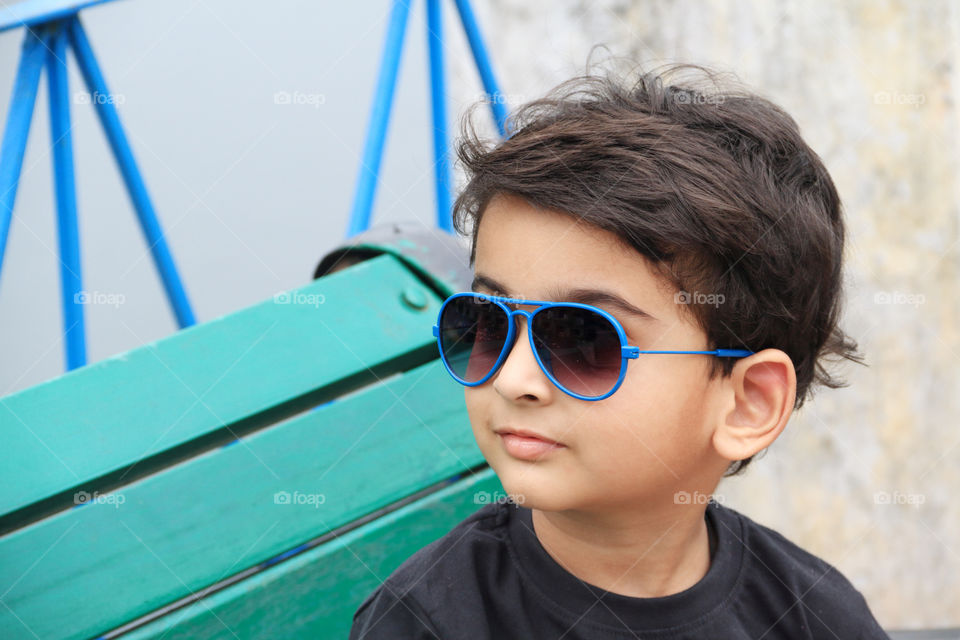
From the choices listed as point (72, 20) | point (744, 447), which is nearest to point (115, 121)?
point (72, 20)

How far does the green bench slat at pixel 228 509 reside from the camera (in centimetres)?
121

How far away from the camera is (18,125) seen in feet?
5.08

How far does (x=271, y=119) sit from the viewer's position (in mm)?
3059

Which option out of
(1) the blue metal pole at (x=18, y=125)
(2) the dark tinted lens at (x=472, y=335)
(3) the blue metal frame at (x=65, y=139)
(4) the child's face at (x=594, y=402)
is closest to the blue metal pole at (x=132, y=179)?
(3) the blue metal frame at (x=65, y=139)

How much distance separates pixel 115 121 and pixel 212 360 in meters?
0.90

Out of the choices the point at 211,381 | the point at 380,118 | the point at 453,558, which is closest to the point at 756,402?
the point at 453,558

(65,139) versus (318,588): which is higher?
(65,139)

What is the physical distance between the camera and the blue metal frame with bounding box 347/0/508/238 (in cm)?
203

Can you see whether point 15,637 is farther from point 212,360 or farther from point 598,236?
point 598,236

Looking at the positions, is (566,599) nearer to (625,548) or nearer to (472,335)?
(625,548)

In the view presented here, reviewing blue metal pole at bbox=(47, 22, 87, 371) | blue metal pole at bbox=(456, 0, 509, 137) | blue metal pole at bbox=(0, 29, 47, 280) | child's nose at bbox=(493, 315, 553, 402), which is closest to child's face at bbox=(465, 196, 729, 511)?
child's nose at bbox=(493, 315, 553, 402)

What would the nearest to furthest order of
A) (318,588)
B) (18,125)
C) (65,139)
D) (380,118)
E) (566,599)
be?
(566,599) < (318,588) < (18,125) < (65,139) < (380,118)

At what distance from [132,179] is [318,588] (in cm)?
121

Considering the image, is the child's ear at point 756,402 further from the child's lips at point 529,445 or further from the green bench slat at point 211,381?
the green bench slat at point 211,381
